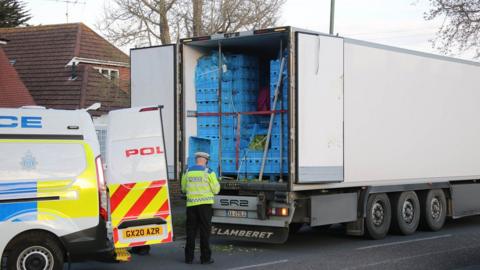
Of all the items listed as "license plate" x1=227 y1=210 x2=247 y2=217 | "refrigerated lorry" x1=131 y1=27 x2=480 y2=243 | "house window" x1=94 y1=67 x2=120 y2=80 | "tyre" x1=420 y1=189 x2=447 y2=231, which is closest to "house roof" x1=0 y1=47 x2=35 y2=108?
"house window" x1=94 y1=67 x2=120 y2=80

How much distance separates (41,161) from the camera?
27.0ft

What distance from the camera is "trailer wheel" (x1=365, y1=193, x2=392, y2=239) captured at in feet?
40.5

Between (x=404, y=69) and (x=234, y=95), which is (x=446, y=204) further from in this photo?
(x=234, y=95)

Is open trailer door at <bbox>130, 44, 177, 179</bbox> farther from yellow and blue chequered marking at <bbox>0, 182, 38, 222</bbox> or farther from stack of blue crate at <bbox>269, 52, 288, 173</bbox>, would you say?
yellow and blue chequered marking at <bbox>0, 182, 38, 222</bbox>

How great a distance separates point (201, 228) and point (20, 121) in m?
3.12

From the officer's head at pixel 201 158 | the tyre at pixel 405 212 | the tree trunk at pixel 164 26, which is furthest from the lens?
the tree trunk at pixel 164 26

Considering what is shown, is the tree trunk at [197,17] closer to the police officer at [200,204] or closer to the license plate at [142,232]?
the police officer at [200,204]


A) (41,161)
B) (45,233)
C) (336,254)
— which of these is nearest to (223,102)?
(336,254)

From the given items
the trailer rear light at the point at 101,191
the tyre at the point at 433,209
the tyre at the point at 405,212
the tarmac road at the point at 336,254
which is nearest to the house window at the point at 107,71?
the tarmac road at the point at 336,254

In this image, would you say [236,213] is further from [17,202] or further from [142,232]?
[17,202]

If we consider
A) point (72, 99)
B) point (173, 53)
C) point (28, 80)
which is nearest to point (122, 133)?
point (173, 53)

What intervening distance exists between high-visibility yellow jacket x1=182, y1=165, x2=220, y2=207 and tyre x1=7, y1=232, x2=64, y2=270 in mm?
2381

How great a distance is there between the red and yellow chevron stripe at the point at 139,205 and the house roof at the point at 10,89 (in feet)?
52.9

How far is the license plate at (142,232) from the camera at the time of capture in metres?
8.80
